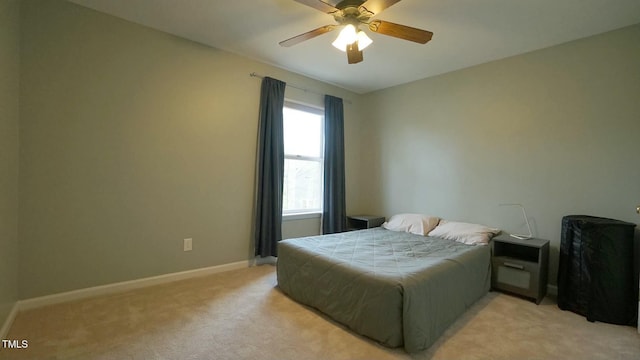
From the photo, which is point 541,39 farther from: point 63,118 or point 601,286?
point 63,118

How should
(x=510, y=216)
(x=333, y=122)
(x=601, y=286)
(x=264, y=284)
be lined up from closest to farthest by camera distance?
(x=601, y=286) < (x=264, y=284) < (x=510, y=216) < (x=333, y=122)

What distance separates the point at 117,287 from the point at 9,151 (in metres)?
1.38

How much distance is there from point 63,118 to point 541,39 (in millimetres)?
4391

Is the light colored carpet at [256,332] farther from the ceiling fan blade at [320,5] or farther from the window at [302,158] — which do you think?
the ceiling fan blade at [320,5]

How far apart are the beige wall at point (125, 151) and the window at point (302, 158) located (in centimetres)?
55

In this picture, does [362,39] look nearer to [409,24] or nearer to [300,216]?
[409,24]

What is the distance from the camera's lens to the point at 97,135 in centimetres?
256

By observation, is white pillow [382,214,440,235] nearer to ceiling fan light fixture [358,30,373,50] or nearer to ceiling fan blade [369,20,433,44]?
ceiling fan blade [369,20,433,44]

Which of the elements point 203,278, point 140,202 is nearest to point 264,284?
point 203,278

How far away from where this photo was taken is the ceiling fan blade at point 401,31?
211cm

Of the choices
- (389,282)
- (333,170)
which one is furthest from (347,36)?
(333,170)

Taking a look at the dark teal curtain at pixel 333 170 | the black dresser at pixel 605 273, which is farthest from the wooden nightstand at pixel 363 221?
the black dresser at pixel 605 273

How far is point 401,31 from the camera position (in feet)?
7.14

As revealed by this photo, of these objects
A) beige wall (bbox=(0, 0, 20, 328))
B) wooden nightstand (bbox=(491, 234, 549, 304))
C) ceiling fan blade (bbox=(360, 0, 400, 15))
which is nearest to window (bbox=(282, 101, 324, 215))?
ceiling fan blade (bbox=(360, 0, 400, 15))
